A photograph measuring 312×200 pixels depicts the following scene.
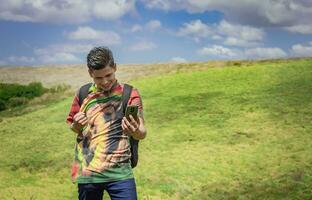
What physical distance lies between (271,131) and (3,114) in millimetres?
15933

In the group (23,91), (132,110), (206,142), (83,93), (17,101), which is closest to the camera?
(132,110)

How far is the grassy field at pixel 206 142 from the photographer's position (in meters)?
13.8

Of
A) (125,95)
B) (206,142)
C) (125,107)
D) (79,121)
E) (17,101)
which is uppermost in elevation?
(125,95)

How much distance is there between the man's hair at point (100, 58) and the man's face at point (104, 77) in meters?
0.04

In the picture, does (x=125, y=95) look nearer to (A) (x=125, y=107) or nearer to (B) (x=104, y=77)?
(A) (x=125, y=107)

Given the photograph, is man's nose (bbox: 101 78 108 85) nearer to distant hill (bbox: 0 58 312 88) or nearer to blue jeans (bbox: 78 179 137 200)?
blue jeans (bbox: 78 179 137 200)

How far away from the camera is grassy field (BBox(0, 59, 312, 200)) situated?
1380 centimetres

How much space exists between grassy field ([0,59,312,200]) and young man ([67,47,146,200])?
286 inches

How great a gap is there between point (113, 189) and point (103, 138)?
0.53 metres

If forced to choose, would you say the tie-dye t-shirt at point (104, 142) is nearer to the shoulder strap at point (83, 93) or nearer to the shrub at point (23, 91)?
the shoulder strap at point (83, 93)

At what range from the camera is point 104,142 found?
5.65 meters

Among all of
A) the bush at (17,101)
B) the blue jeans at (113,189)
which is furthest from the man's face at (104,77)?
the bush at (17,101)

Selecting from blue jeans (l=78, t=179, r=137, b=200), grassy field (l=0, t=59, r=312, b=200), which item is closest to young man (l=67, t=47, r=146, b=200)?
blue jeans (l=78, t=179, r=137, b=200)

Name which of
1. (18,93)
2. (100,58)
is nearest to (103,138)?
(100,58)
